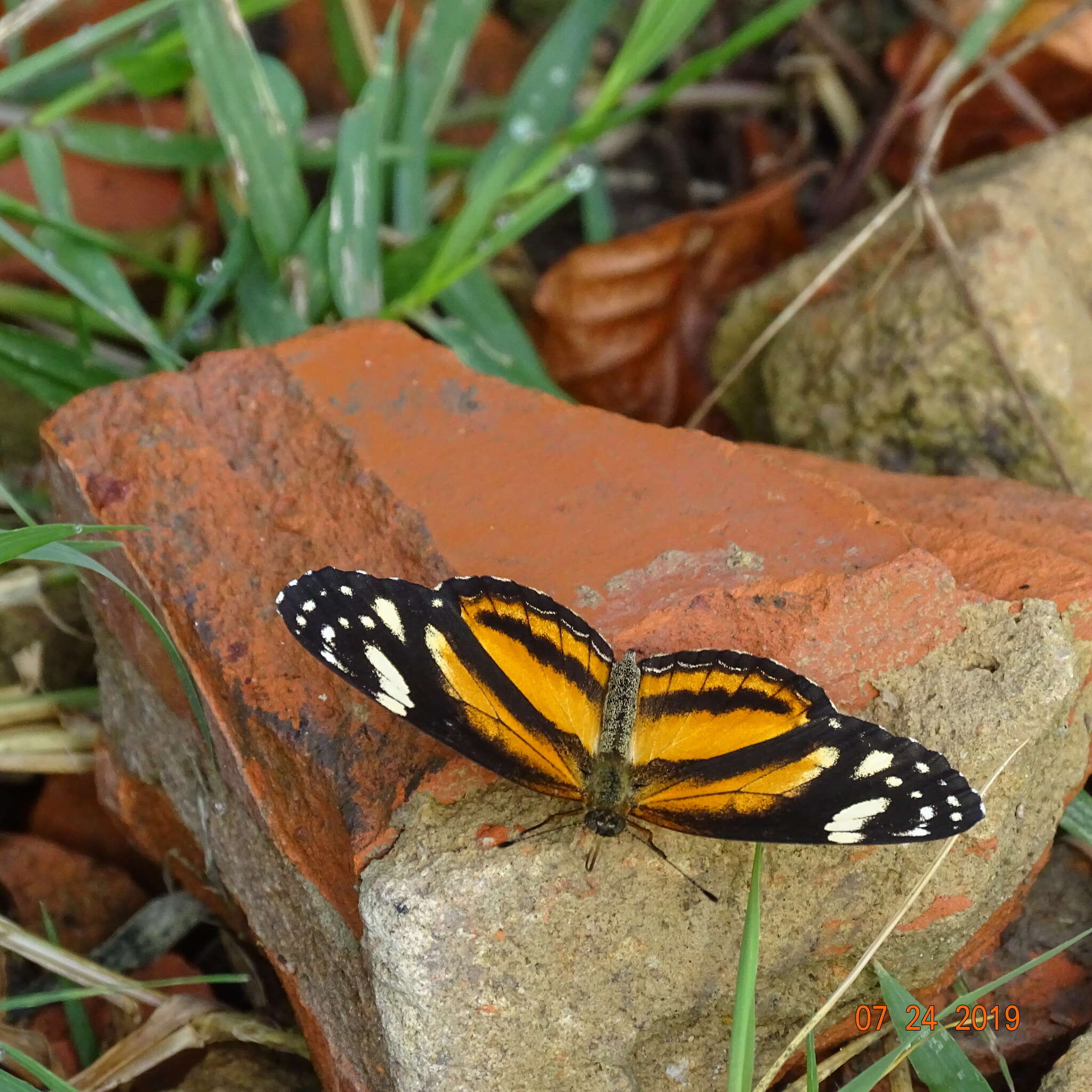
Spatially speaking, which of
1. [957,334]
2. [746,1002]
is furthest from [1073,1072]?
[957,334]

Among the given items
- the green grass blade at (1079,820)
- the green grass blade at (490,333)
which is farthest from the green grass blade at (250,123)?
the green grass blade at (1079,820)

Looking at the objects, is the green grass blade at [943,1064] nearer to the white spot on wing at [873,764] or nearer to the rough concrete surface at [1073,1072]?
the rough concrete surface at [1073,1072]

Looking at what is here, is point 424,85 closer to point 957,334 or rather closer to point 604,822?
point 957,334

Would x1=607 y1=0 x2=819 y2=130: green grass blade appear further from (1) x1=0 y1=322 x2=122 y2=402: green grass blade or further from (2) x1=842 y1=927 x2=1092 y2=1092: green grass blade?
(2) x1=842 y1=927 x2=1092 y2=1092: green grass blade

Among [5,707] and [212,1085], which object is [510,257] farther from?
[212,1085]

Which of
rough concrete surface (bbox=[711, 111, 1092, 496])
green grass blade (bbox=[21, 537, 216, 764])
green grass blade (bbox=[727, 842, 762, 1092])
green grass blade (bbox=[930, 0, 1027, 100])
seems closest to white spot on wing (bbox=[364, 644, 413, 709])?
green grass blade (bbox=[21, 537, 216, 764])

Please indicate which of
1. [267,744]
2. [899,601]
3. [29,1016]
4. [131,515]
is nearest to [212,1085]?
A: [29,1016]

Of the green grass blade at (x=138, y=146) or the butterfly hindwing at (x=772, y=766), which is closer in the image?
the butterfly hindwing at (x=772, y=766)
